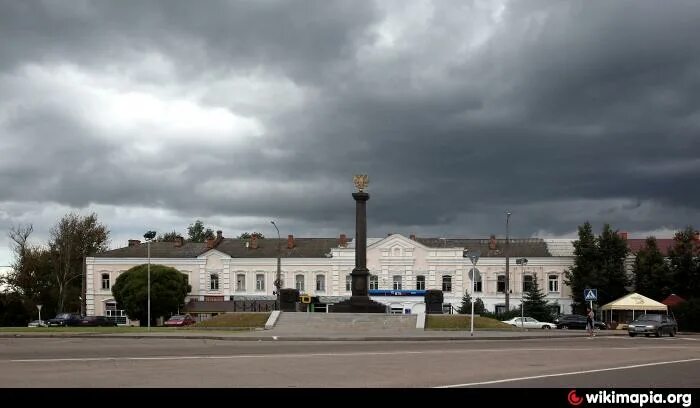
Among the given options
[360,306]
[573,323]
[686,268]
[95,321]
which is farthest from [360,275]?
[686,268]

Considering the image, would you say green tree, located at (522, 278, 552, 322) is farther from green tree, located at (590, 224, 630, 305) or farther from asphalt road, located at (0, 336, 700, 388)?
asphalt road, located at (0, 336, 700, 388)

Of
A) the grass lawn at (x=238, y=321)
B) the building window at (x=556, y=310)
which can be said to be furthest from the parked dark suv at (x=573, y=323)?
the grass lawn at (x=238, y=321)

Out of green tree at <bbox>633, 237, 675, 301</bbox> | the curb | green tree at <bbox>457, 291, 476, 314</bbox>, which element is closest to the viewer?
the curb

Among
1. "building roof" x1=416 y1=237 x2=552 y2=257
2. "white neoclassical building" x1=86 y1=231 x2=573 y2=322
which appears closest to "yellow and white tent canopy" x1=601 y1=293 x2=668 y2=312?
"white neoclassical building" x1=86 y1=231 x2=573 y2=322

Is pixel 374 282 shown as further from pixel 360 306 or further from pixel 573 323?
pixel 360 306

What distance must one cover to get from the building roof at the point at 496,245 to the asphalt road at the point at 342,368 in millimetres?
58095

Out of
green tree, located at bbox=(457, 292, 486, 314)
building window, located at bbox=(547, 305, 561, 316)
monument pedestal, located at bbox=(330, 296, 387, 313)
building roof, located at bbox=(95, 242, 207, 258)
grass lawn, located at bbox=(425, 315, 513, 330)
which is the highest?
building roof, located at bbox=(95, 242, 207, 258)

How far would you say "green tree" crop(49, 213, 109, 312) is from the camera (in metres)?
96.1

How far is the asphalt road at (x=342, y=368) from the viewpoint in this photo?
48.5ft

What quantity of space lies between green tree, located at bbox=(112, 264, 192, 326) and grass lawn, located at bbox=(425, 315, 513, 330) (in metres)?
36.7

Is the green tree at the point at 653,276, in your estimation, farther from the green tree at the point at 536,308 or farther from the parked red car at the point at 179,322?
the parked red car at the point at 179,322

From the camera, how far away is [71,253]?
3905 inches
